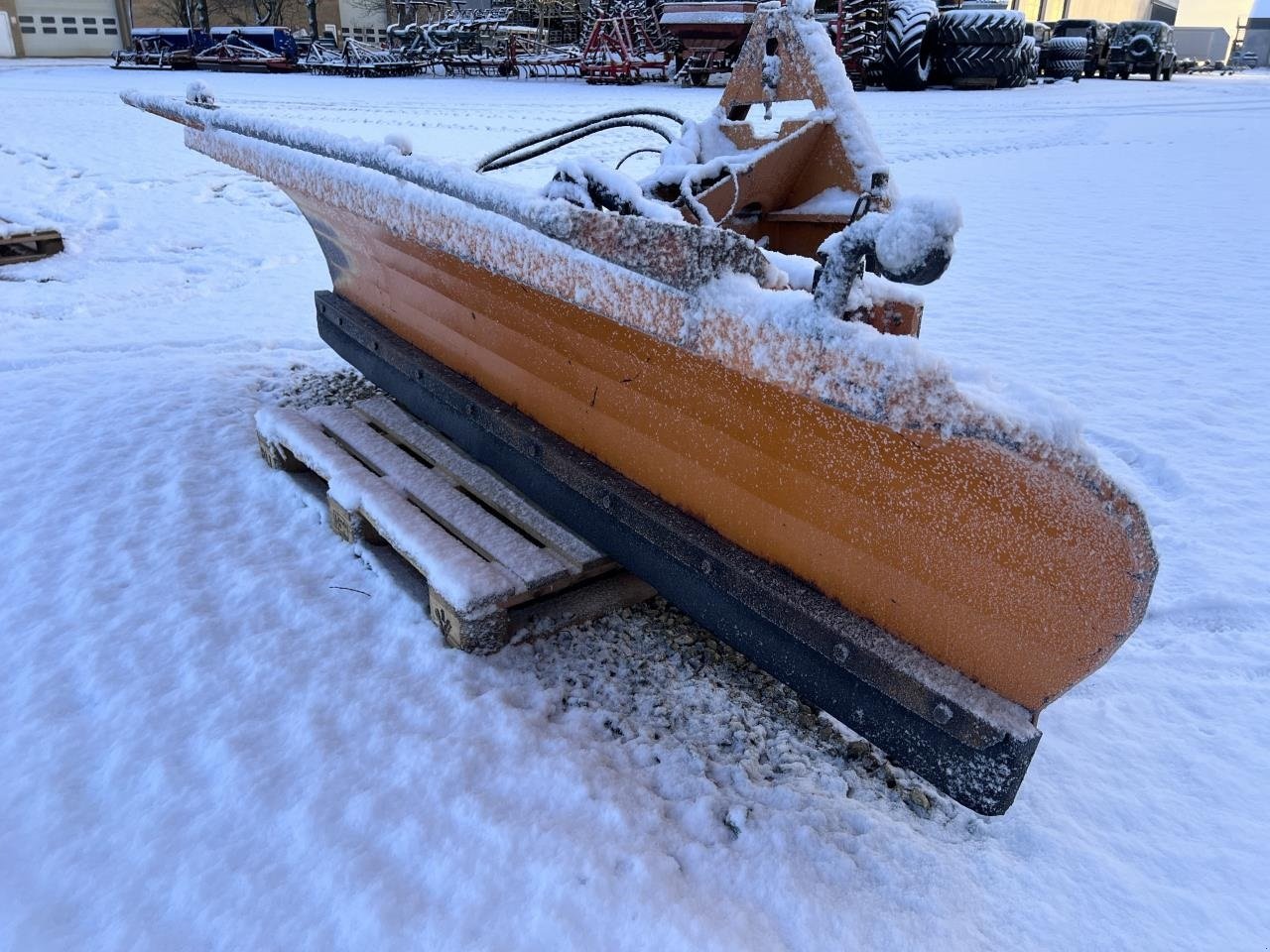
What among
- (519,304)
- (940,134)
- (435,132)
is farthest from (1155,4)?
(519,304)

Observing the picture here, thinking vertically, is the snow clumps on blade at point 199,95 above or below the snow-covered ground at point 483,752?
above

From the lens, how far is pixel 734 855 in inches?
62.1

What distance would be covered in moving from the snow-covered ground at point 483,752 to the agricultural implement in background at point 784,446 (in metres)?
0.20

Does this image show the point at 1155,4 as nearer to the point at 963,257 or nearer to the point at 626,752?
the point at 963,257

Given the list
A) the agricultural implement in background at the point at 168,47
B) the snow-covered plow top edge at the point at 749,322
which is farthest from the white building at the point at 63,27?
the snow-covered plow top edge at the point at 749,322

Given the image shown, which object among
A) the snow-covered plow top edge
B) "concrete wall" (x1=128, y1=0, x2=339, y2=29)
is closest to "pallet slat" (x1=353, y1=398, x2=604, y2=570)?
the snow-covered plow top edge

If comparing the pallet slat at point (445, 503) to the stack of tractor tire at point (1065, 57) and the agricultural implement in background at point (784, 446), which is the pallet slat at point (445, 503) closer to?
the agricultural implement in background at point (784, 446)

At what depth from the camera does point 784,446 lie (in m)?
1.62

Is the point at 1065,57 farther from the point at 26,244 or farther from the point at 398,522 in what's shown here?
the point at 398,522

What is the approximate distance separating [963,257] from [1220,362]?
209 cm

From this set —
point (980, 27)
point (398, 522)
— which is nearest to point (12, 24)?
point (980, 27)

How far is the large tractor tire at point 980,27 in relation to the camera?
1522 centimetres

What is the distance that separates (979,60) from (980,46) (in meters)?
0.36

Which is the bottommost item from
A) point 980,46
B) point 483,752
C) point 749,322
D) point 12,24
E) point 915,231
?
point 483,752
